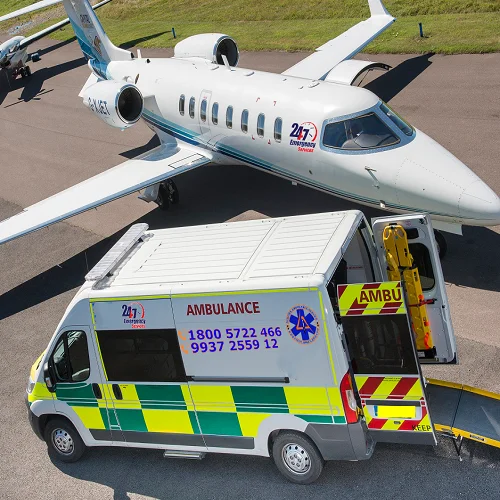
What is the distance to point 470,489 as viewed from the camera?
878 cm

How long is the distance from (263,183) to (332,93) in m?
4.01

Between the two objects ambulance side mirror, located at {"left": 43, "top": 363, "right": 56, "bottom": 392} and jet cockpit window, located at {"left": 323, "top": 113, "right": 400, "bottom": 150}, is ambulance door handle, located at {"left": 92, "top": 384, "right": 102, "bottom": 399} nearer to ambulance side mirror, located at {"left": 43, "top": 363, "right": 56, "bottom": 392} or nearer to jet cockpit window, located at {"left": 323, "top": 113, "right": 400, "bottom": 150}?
ambulance side mirror, located at {"left": 43, "top": 363, "right": 56, "bottom": 392}

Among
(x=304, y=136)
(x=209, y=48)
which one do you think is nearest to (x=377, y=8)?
(x=209, y=48)

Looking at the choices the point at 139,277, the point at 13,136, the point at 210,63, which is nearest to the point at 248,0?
the point at 13,136

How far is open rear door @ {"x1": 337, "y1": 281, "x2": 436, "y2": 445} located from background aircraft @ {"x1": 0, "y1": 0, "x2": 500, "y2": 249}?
199 inches

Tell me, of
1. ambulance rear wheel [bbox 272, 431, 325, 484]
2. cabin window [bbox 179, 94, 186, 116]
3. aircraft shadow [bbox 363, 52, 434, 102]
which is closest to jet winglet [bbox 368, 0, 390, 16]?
aircraft shadow [bbox 363, 52, 434, 102]

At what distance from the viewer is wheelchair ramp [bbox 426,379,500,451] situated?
888 cm

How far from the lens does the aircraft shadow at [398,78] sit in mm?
23234

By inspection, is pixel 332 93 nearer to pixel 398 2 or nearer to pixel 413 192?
pixel 413 192

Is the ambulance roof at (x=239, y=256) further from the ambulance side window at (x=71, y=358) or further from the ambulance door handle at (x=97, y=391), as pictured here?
the ambulance door handle at (x=97, y=391)

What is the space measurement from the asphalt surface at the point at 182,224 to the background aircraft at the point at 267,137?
1196 millimetres

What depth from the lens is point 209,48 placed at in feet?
68.2

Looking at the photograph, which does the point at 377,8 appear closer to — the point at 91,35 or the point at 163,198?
the point at 91,35

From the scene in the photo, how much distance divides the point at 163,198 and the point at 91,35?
717cm
